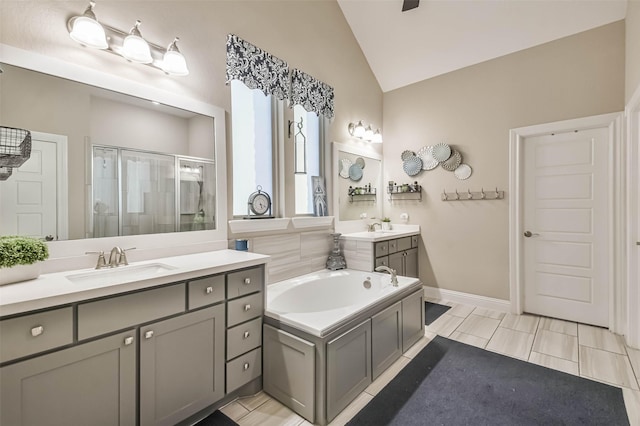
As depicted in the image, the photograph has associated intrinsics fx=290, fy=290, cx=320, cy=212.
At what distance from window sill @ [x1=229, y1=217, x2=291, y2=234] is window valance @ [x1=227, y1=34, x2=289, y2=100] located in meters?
1.15

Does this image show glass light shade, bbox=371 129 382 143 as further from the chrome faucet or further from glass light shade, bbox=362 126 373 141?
the chrome faucet

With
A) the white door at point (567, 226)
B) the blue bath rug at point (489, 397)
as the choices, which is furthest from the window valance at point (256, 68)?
the white door at point (567, 226)

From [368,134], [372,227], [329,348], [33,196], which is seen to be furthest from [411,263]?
[33,196]

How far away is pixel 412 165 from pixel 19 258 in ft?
12.3

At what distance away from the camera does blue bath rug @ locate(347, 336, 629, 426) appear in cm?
168

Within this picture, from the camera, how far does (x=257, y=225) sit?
8.32 ft

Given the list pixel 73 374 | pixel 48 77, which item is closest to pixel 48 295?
pixel 73 374

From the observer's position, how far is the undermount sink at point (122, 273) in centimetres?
150

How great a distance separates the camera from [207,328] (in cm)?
162

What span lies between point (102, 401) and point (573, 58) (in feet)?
14.8

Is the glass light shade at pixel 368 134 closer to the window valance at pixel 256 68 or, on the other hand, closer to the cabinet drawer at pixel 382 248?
the window valance at pixel 256 68

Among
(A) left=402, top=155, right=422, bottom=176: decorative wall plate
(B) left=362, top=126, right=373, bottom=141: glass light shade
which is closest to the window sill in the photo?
(B) left=362, top=126, right=373, bottom=141: glass light shade

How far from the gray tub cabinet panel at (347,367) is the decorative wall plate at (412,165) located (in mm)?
→ 2467

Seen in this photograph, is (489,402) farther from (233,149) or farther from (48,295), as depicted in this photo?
(233,149)
